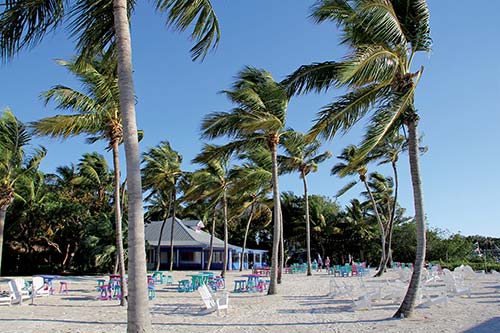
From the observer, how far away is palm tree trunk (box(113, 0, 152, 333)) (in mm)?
5457

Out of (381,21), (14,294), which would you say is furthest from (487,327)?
(14,294)

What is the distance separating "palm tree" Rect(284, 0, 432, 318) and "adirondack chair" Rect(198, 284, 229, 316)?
4083 millimetres

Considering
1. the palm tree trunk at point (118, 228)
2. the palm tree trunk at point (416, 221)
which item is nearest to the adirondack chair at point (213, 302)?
the palm tree trunk at point (118, 228)

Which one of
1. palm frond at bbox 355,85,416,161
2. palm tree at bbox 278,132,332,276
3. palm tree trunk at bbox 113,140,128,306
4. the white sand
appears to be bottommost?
the white sand

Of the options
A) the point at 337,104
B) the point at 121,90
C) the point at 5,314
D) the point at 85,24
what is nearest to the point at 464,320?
the point at 337,104

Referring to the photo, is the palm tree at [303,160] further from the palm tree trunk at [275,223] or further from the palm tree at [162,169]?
the palm tree at [162,169]

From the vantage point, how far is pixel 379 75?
922cm

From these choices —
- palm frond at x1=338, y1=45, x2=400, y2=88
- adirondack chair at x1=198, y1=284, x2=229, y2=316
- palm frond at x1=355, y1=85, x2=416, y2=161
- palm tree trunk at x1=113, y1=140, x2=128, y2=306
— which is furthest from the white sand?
palm frond at x1=338, y1=45, x2=400, y2=88

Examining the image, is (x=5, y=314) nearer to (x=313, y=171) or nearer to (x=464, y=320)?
(x=464, y=320)

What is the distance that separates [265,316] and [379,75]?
6.20 m

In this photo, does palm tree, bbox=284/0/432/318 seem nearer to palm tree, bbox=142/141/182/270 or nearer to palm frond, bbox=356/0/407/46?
palm frond, bbox=356/0/407/46

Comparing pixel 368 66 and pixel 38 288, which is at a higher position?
pixel 368 66

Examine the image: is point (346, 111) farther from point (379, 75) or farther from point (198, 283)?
point (198, 283)

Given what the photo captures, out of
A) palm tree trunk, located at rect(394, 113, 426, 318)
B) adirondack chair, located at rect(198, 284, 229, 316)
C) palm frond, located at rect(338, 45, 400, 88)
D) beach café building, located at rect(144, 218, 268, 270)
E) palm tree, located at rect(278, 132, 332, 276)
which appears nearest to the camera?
palm frond, located at rect(338, 45, 400, 88)
